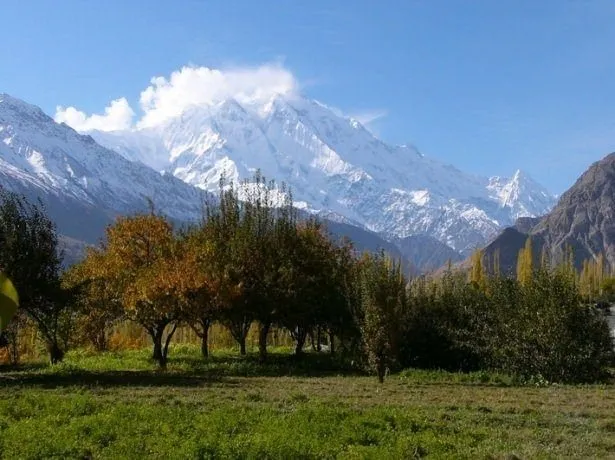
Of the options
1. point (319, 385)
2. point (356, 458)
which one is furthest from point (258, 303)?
point (356, 458)

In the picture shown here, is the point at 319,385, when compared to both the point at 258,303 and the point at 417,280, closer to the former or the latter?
the point at 258,303

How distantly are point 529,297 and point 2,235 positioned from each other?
23696 millimetres

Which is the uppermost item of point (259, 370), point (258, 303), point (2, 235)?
point (2, 235)

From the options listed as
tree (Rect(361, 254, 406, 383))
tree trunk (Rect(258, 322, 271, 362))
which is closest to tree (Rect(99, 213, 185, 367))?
tree trunk (Rect(258, 322, 271, 362))

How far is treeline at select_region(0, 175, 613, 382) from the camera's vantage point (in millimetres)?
28625

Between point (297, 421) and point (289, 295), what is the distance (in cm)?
2321

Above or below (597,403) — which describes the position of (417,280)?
above

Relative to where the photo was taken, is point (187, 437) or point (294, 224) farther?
point (294, 224)

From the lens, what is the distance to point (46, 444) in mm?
11977

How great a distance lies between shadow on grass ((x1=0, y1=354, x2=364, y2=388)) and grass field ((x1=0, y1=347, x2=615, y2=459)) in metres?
0.41

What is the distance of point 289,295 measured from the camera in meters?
37.3

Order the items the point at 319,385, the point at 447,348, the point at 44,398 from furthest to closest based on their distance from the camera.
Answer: the point at 447,348 → the point at 319,385 → the point at 44,398

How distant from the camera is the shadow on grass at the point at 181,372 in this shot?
25289 millimetres

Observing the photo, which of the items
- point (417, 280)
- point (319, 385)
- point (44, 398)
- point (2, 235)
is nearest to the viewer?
point (44, 398)
